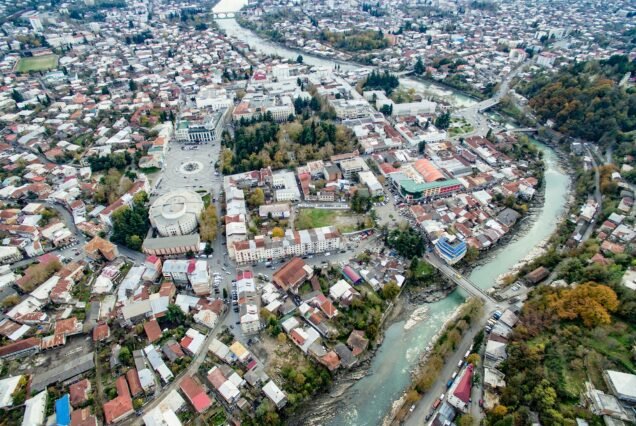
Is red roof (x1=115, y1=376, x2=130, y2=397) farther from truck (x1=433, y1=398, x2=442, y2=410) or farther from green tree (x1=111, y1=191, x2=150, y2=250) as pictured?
truck (x1=433, y1=398, x2=442, y2=410)

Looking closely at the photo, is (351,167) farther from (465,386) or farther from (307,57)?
(307,57)

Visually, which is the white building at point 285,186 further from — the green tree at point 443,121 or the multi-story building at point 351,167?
the green tree at point 443,121

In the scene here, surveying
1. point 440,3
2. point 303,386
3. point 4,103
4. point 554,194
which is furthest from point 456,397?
point 440,3

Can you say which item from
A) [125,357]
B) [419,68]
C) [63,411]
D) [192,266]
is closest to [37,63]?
[192,266]

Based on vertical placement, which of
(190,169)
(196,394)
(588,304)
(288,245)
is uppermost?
(588,304)

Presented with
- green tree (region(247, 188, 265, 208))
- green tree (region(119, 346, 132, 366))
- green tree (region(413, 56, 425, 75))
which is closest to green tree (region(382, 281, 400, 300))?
green tree (region(247, 188, 265, 208))

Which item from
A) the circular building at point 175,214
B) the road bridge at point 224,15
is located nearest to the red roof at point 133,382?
the circular building at point 175,214

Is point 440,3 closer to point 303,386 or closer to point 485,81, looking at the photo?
point 485,81
